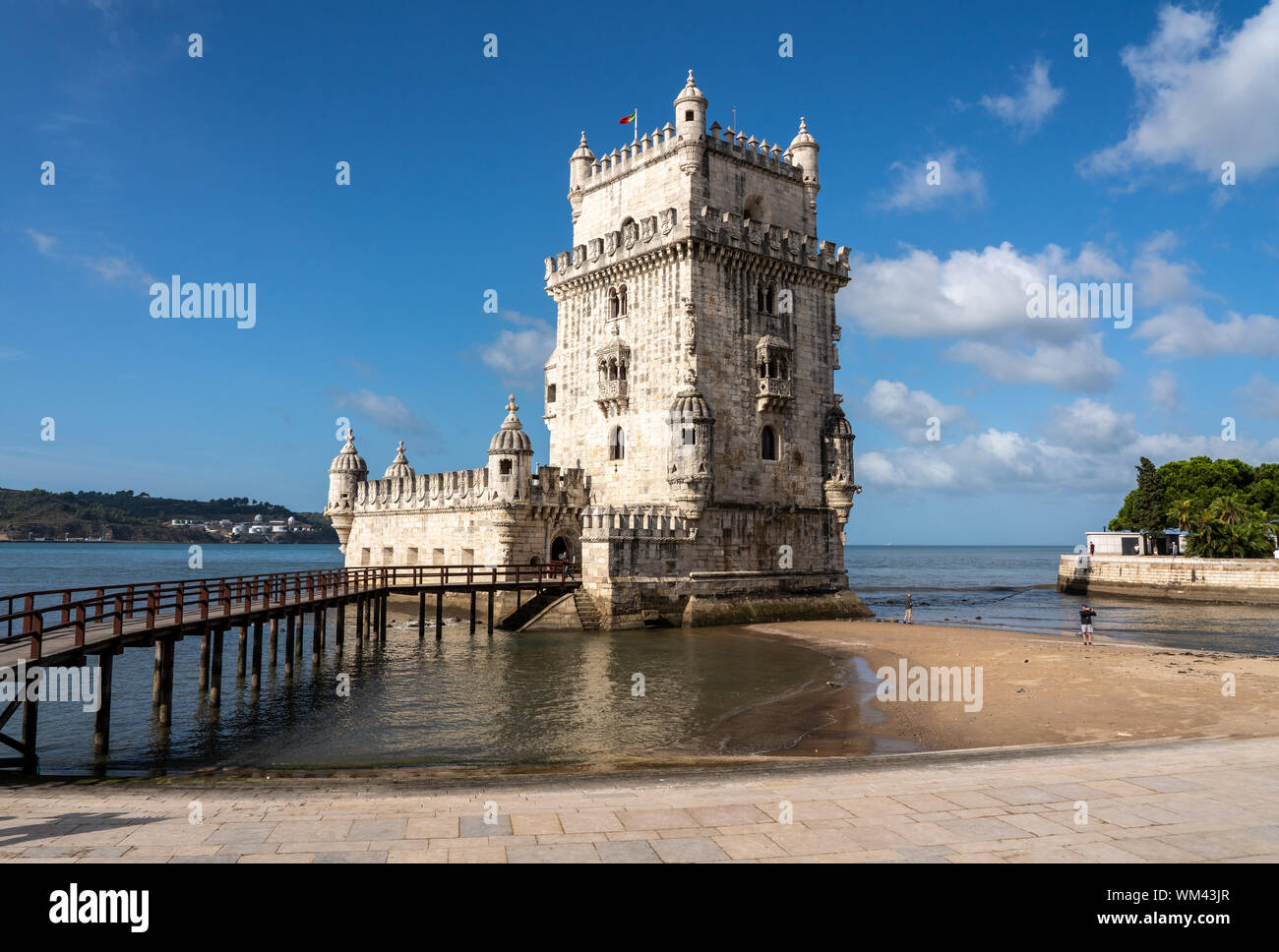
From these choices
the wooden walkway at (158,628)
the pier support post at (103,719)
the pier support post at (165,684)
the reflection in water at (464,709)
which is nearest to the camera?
the wooden walkway at (158,628)

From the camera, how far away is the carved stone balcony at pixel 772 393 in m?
36.6

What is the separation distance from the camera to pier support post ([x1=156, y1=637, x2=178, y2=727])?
687 inches

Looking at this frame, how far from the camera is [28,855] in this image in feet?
23.6

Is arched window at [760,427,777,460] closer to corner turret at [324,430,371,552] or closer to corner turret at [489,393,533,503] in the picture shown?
corner turret at [489,393,533,503]

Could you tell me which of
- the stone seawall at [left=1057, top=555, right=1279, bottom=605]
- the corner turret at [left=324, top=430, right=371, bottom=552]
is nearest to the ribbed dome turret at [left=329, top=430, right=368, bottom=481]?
the corner turret at [left=324, top=430, right=371, bottom=552]

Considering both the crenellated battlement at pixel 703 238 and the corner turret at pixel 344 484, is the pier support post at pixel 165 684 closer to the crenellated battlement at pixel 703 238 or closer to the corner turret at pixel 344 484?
the crenellated battlement at pixel 703 238

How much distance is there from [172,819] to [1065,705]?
17295mm

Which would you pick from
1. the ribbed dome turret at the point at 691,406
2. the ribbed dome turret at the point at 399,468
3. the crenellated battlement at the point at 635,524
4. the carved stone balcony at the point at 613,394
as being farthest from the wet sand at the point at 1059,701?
the ribbed dome turret at the point at 399,468

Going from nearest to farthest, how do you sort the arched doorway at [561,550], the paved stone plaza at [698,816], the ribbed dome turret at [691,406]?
the paved stone plaza at [698,816]
the ribbed dome turret at [691,406]
the arched doorway at [561,550]

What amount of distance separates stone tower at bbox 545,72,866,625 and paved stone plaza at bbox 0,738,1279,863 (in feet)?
76.0

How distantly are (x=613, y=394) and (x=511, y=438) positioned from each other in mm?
4663

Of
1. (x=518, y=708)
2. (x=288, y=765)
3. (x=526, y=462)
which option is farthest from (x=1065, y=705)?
(x=526, y=462)

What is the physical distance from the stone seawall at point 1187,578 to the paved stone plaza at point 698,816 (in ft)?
174

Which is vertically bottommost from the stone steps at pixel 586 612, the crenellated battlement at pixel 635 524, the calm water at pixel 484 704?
the calm water at pixel 484 704
